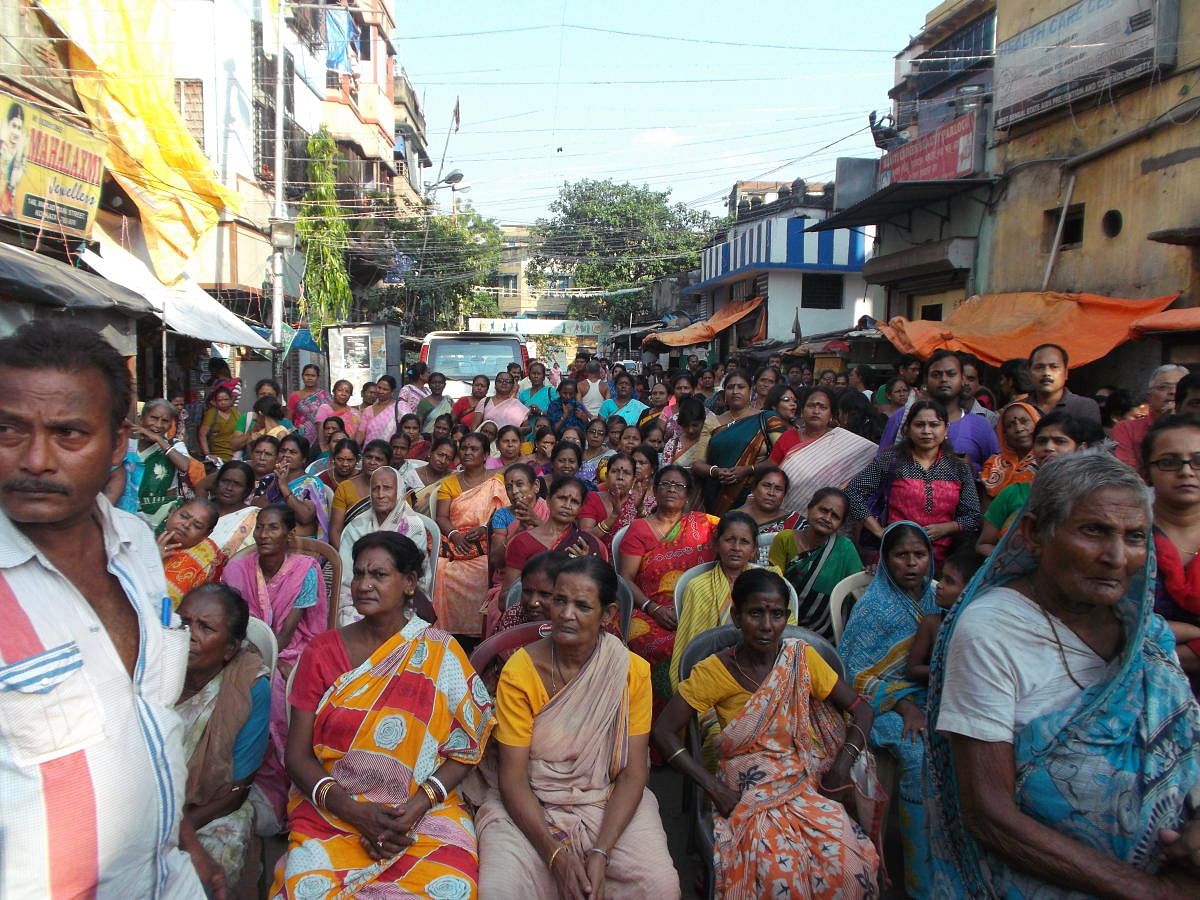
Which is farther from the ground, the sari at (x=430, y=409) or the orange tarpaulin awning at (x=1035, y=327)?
the orange tarpaulin awning at (x=1035, y=327)

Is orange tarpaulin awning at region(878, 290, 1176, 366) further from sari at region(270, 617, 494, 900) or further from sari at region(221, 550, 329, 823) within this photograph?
sari at region(270, 617, 494, 900)

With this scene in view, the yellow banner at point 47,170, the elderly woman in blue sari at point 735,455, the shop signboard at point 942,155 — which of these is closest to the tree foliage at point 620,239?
the shop signboard at point 942,155

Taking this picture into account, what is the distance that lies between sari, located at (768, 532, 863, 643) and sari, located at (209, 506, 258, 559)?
278 centimetres

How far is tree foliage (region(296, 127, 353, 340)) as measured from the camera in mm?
19062

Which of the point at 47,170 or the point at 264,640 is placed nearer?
the point at 264,640

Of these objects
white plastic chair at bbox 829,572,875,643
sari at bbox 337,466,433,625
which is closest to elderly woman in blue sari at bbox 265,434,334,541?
sari at bbox 337,466,433,625

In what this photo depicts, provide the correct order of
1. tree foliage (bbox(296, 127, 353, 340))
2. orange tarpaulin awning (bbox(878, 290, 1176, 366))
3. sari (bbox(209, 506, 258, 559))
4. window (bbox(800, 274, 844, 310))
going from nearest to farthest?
sari (bbox(209, 506, 258, 559)) → orange tarpaulin awning (bbox(878, 290, 1176, 366)) → tree foliage (bbox(296, 127, 353, 340)) → window (bbox(800, 274, 844, 310))

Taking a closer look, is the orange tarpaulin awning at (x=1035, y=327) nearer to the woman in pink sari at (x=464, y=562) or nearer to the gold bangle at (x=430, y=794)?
the woman in pink sari at (x=464, y=562)

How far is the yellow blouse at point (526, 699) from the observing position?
2.82 metres

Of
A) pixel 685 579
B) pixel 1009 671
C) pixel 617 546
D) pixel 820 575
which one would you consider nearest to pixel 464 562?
pixel 617 546

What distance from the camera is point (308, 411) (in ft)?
29.5

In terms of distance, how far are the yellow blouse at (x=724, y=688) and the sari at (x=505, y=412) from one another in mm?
5905

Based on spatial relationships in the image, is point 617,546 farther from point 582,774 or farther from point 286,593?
point 582,774

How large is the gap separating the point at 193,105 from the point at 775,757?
1626 cm
